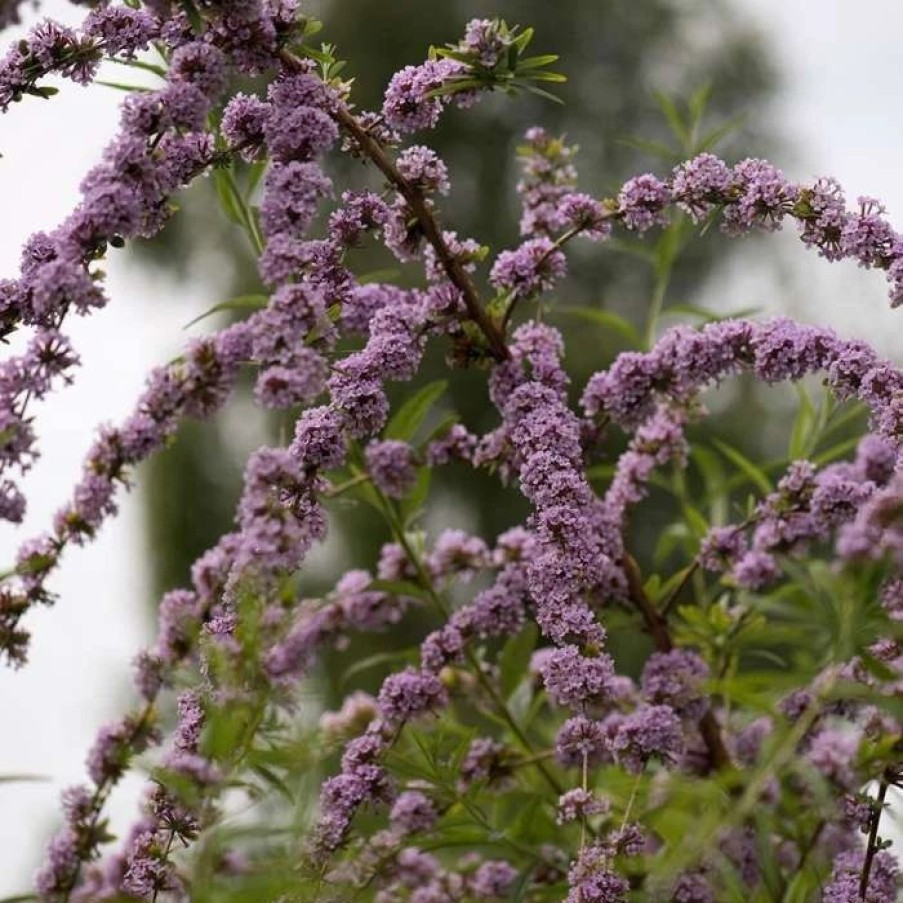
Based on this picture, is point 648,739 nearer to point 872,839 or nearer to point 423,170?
point 872,839

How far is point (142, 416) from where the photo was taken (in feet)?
2.84

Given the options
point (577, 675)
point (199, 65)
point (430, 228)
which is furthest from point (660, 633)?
point (199, 65)

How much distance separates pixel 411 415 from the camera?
1.41 metres

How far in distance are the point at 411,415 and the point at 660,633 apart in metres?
0.31

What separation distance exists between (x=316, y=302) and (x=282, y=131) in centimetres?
17

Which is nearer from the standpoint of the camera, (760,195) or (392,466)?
(760,195)

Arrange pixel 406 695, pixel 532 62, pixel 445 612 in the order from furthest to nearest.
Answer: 1. pixel 445 612
2. pixel 406 695
3. pixel 532 62

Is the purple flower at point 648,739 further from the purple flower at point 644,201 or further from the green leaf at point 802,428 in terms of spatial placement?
the green leaf at point 802,428

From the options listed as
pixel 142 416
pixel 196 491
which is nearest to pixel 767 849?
pixel 142 416

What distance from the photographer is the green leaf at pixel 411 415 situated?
139 centimetres

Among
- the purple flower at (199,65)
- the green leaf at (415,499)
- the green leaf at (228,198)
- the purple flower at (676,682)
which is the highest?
the green leaf at (228,198)

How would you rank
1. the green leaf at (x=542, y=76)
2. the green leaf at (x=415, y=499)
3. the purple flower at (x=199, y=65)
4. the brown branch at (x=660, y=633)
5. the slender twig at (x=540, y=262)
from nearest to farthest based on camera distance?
the purple flower at (x=199, y=65), the green leaf at (x=542, y=76), the slender twig at (x=540, y=262), the brown branch at (x=660, y=633), the green leaf at (x=415, y=499)

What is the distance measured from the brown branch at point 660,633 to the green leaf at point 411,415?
235mm

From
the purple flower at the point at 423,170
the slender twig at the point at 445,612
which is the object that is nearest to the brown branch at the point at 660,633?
the slender twig at the point at 445,612
